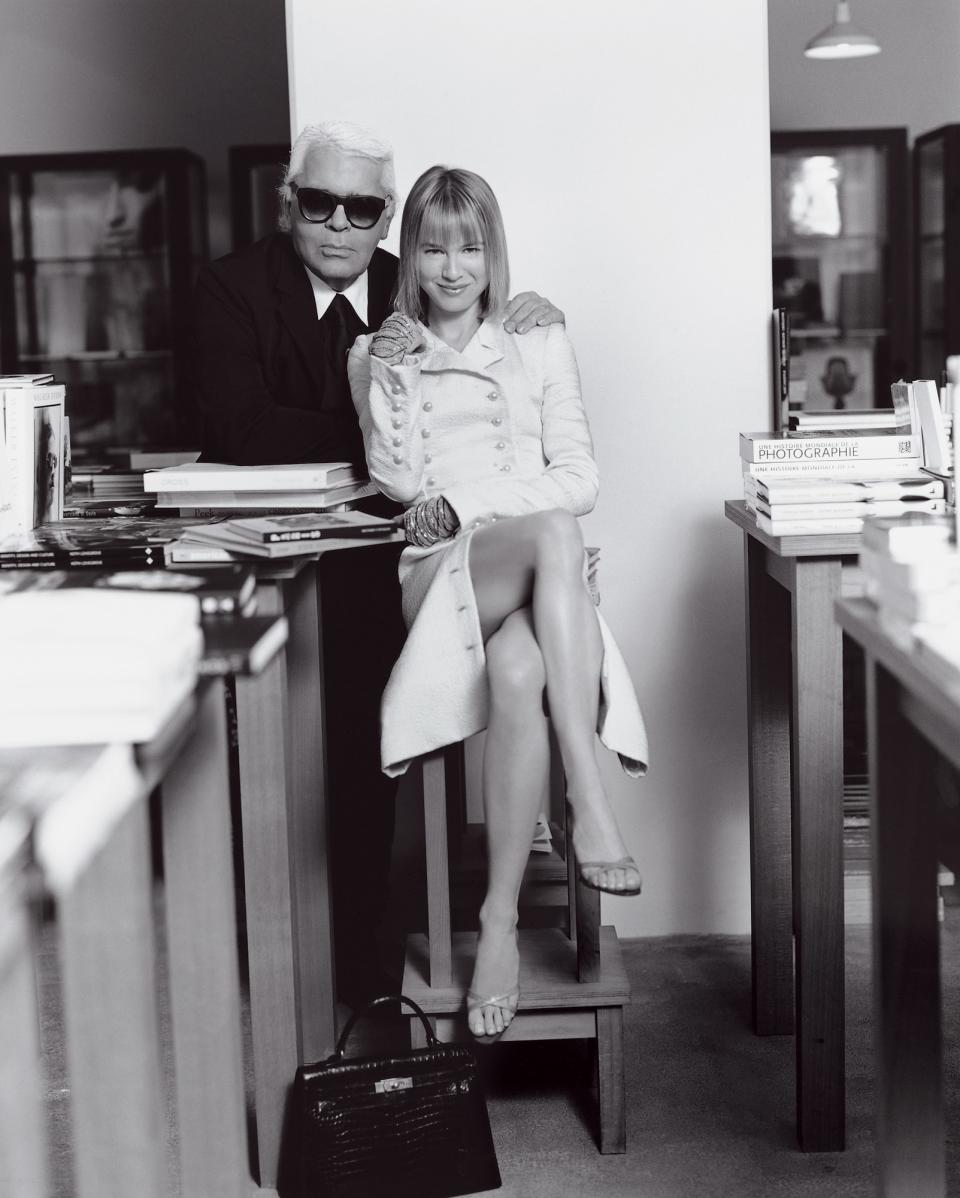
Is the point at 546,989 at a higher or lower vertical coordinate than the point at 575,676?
lower

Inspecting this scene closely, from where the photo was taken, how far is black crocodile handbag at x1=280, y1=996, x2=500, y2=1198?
6.86 ft

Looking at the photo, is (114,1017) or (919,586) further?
(919,586)

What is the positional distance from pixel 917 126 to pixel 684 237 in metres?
4.49

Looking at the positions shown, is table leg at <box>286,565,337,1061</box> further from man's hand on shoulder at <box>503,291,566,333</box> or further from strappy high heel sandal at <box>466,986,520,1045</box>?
man's hand on shoulder at <box>503,291,566,333</box>

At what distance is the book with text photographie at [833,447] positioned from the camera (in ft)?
7.80

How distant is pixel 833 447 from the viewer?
7.84 feet

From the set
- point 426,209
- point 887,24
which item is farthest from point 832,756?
point 887,24

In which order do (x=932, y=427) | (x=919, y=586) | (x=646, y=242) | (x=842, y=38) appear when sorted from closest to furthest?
(x=919, y=586) → (x=932, y=427) → (x=646, y=242) → (x=842, y=38)

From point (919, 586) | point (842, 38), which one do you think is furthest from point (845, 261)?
point (919, 586)

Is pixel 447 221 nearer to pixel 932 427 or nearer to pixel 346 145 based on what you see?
pixel 346 145

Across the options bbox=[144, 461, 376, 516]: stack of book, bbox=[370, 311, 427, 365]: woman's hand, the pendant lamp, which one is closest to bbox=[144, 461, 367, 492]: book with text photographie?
bbox=[144, 461, 376, 516]: stack of book

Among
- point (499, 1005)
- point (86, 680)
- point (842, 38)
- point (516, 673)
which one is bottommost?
point (499, 1005)

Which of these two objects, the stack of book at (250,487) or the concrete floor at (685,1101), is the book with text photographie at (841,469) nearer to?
the stack of book at (250,487)

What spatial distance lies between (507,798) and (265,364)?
3.26 ft
